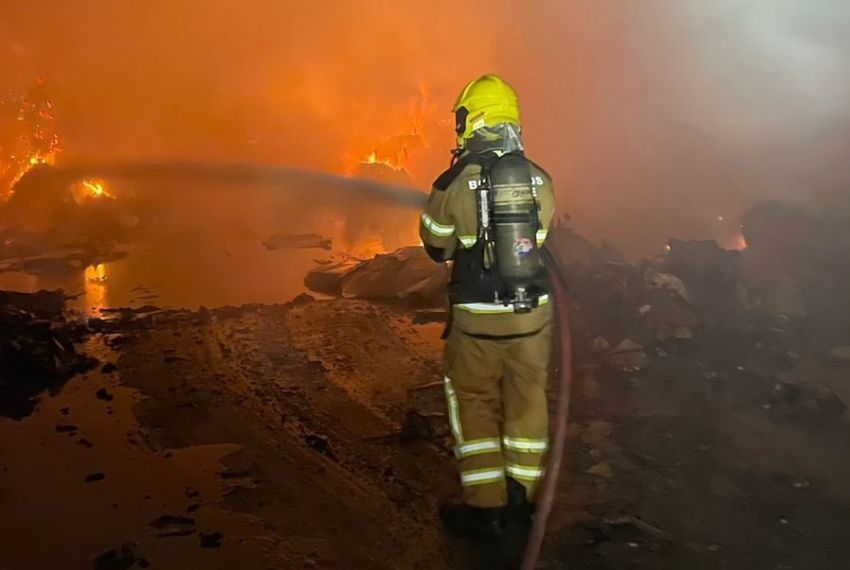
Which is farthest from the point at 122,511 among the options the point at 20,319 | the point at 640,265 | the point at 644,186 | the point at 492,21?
the point at 492,21

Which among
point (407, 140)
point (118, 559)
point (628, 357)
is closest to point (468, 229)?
point (118, 559)

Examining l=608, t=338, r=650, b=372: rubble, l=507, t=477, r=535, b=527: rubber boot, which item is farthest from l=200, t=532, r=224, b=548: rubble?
l=608, t=338, r=650, b=372: rubble

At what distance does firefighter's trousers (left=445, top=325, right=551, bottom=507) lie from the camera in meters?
2.89

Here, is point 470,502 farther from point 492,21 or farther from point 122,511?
point 492,21

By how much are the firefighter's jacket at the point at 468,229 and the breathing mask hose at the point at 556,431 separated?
3.1 inches

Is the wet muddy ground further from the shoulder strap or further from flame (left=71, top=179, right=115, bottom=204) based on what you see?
flame (left=71, top=179, right=115, bottom=204)

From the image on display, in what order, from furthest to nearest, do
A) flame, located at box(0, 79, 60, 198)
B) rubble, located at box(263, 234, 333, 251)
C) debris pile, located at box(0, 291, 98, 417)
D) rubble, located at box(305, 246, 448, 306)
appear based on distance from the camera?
flame, located at box(0, 79, 60, 198) < rubble, located at box(263, 234, 333, 251) < rubble, located at box(305, 246, 448, 306) < debris pile, located at box(0, 291, 98, 417)

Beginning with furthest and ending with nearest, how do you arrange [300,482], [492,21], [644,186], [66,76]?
1. [66,76]
2. [492,21]
3. [644,186]
4. [300,482]

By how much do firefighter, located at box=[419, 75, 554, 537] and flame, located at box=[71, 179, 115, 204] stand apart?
29.8 feet

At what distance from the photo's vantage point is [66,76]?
33.6 ft

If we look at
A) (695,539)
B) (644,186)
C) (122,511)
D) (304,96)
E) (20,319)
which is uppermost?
(304,96)

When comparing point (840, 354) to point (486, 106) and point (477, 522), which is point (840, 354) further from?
point (486, 106)

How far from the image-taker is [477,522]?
2.87 m

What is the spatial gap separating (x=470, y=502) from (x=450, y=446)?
2.44 ft
